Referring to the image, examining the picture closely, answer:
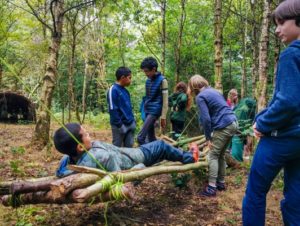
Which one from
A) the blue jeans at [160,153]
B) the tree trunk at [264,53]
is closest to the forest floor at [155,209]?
the blue jeans at [160,153]

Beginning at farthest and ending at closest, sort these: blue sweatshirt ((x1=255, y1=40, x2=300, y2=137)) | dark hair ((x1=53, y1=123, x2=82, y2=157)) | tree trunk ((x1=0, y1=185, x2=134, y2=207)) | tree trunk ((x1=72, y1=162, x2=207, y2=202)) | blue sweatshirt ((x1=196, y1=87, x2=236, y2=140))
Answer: blue sweatshirt ((x1=196, y1=87, x2=236, y2=140))
dark hair ((x1=53, y1=123, x2=82, y2=157))
tree trunk ((x1=0, y1=185, x2=134, y2=207))
tree trunk ((x1=72, y1=162, x2=207, y2=202))
blue sweatshirt ((x1=255, y1=40, x2=300, y2=137))

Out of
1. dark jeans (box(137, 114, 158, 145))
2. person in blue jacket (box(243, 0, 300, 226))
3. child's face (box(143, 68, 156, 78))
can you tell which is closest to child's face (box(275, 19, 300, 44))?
person in blue jacket (box(243, 0, 300, 226))

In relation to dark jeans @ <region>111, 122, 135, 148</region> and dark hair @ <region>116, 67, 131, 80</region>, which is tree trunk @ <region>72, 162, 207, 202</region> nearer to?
dark jeans @ <region>111, 122, 135, 148</region>

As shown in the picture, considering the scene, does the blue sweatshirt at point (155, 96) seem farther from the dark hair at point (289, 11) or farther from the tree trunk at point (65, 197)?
the dark hair at point (289, 11)

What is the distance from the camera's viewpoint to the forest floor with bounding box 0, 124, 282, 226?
4082 mm

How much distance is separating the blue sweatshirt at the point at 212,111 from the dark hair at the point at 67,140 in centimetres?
205

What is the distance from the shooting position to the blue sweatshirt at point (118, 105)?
233 inches

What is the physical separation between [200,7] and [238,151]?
9.87 meters

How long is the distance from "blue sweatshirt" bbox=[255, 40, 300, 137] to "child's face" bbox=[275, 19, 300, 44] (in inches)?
5.0

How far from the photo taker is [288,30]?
2.83m

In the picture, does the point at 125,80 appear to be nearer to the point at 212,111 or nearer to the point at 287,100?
the point at 212,111

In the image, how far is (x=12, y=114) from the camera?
1691 centimetres

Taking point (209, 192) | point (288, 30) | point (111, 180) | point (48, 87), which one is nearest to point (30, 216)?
point (111, 180)

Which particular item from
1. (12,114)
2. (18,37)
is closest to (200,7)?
(18,37)
